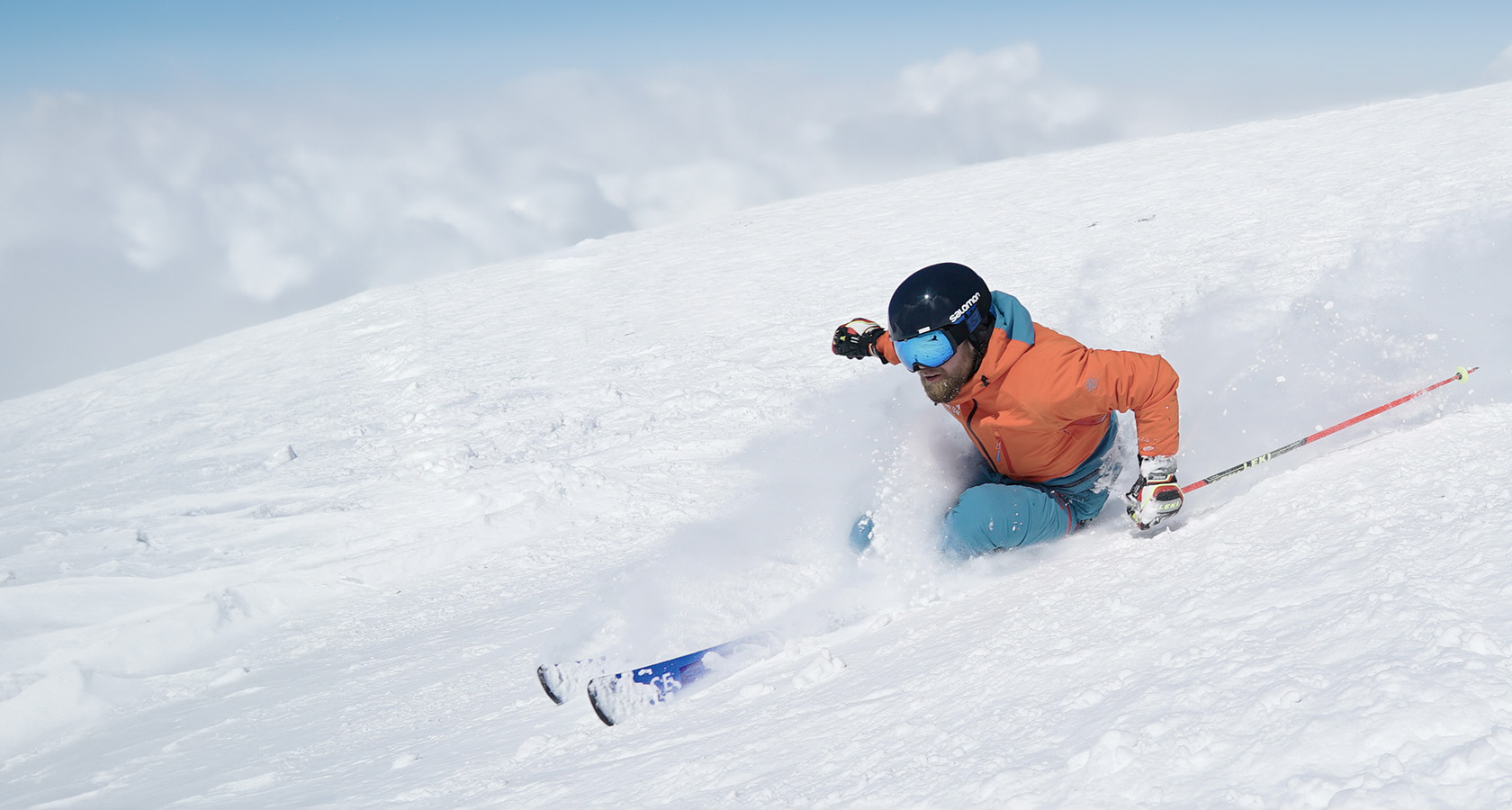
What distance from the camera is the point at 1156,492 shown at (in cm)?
294

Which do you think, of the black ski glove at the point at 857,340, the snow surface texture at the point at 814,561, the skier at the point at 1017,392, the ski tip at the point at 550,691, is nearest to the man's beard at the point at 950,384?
the skier at the point at 1017,392

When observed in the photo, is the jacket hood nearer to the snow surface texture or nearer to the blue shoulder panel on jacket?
the blue shoulder panel on jacket

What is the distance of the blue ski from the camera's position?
109 inches

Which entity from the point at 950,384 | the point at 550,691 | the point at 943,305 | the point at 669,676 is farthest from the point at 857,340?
the point at 550,691

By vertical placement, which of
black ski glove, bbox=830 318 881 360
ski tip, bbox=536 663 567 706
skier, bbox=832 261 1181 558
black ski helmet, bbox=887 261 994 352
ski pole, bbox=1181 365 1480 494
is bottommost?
ski pole, bbox=1181 365 1480 494

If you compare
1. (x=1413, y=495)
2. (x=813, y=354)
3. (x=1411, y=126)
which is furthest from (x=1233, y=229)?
(x=1413, y=495)

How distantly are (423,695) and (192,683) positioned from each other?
153cm

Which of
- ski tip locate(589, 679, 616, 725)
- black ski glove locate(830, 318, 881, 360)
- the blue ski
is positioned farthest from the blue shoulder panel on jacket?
ski tip locate(589, 679, 616, 725)

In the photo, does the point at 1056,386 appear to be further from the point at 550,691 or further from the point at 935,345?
the point at 550,691

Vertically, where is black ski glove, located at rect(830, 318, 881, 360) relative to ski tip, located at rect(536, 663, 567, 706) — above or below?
above

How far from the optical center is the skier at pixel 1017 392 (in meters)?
2.93

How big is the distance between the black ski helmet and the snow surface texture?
2.89 feet

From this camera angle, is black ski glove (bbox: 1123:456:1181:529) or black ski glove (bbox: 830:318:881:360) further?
black ski glove (bbox: 830:318:881:360)

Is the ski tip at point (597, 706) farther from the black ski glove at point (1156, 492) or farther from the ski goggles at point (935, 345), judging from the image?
the black ski glove at point (1156, 492)
